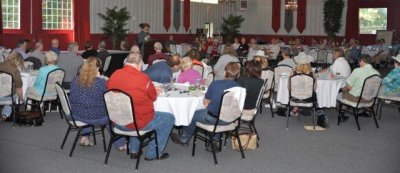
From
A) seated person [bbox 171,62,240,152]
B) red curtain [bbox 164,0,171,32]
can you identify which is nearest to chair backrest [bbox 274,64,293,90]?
seated person [bbox 171,62,240,152]

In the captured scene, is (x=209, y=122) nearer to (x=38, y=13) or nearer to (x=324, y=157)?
(x=324, y=157)

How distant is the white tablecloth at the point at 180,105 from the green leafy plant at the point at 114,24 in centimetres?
1293

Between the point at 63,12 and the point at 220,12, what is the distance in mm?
10662

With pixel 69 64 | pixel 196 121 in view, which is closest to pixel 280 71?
pixel 196 121

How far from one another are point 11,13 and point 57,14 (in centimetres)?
181

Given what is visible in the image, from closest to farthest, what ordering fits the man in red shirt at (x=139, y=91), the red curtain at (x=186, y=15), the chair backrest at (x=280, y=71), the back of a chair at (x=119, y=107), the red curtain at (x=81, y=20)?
the back of a chair at (x=119, y=107) → the man in red shirt at (x=139, y=91) → the chair backrest at (x=280, y=71) → the red curtain at (x=81, y=20) → the red curtain at (x=186, y=15)

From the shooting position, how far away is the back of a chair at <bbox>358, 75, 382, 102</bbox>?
7.51 m

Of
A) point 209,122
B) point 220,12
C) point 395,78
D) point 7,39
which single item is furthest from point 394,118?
point 220,12

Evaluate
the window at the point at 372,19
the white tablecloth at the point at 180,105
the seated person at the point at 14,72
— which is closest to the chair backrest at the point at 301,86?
the white tablecloth at the point at 180,105

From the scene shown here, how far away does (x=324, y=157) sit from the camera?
6.04 meters

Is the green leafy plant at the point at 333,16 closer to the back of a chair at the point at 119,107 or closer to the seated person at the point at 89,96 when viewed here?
the seated person at the point at 89,96

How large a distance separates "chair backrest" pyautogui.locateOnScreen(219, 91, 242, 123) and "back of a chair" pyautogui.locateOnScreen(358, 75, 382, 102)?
2.76 meters

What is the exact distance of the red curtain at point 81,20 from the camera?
1770 centimetres

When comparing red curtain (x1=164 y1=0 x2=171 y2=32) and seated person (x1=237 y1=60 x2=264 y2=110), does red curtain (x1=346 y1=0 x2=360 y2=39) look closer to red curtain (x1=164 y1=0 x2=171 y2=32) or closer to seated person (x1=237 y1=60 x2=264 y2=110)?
red curtain (x1=164 y1=0 x2=171 y2=32)
